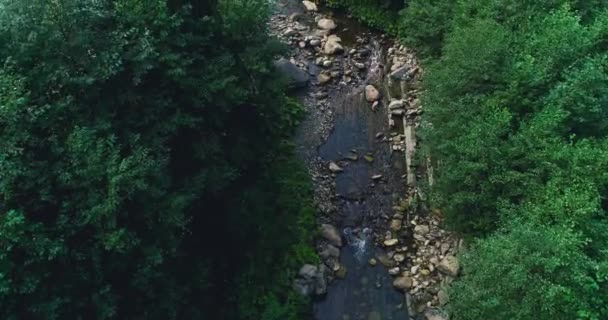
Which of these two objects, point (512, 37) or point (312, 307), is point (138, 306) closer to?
point (312, 307)

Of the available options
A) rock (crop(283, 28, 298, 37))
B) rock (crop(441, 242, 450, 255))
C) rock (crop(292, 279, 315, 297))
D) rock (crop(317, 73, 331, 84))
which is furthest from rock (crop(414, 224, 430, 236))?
rock (crop(283, 28, 298, 37))

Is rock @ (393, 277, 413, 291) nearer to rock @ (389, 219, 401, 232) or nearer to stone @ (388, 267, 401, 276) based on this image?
stone @ (388, 267, 401, 276)

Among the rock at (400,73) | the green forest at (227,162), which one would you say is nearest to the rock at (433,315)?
the green forest at (227,162)

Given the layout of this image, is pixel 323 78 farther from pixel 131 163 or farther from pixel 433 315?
pixel 131 163

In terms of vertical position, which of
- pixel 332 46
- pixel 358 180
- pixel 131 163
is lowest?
pixel 358 180

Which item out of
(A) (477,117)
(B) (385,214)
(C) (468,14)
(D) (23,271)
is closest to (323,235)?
(B) (385,214)

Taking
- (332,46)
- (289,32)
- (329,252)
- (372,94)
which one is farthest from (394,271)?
(289,32)
